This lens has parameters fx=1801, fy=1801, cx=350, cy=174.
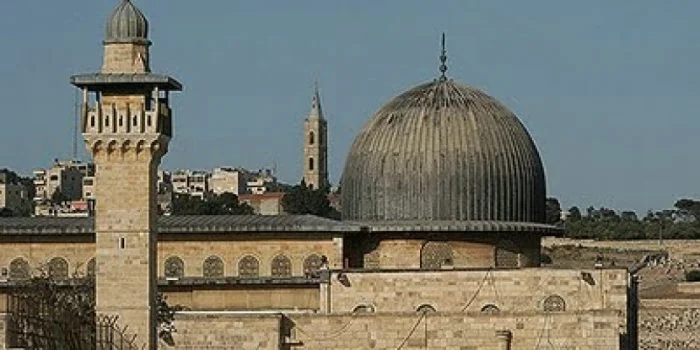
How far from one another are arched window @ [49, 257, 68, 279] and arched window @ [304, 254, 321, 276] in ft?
15.0

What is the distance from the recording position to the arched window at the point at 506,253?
33719 mm

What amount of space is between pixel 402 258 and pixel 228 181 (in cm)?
14825

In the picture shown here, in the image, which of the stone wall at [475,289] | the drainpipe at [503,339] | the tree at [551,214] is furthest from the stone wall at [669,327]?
the drainpipe at [503,339]

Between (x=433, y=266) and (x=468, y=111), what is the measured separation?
9.92 ft

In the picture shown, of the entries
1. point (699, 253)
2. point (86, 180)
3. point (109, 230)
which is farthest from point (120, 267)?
point (86, 180)

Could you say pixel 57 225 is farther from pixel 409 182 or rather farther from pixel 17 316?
pixel 17 316

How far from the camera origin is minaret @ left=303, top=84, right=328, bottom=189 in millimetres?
118500

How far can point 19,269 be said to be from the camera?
113 feet

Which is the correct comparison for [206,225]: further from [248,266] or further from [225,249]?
[248,266]

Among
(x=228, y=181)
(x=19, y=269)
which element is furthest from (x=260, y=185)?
(x=19, y=269)

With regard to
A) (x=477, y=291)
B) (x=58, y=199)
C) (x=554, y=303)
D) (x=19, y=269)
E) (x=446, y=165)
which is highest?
(x=58, y=199)

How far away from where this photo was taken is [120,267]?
87.7 feet

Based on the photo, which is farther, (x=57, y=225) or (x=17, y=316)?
(x=57, y=225)

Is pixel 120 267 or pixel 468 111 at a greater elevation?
pixel 468 111
